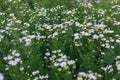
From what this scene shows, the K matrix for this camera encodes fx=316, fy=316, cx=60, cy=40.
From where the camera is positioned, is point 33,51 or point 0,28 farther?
point 0,28

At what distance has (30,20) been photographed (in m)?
6.23

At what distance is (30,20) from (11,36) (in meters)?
0.77

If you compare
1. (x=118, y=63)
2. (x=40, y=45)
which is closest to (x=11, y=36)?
(x=40, y=45)

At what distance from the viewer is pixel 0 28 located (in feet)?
19.7

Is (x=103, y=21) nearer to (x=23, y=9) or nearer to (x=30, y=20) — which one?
(x=30, y=20)

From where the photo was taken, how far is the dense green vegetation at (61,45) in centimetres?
418

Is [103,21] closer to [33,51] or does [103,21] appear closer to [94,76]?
[33,51]

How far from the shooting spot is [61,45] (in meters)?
Result: 4.77

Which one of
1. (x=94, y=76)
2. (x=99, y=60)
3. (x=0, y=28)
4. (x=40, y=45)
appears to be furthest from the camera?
(x=0, y=28)

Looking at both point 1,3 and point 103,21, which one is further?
point 1,3

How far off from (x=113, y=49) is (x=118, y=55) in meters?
0.12

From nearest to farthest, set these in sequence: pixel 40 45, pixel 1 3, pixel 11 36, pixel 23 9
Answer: pixel 40 45
pixel 11 36
pixel 23 9
pixel 1 3

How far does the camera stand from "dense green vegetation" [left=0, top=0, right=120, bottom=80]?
165 inches

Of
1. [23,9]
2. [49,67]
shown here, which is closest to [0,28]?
[23,9]
